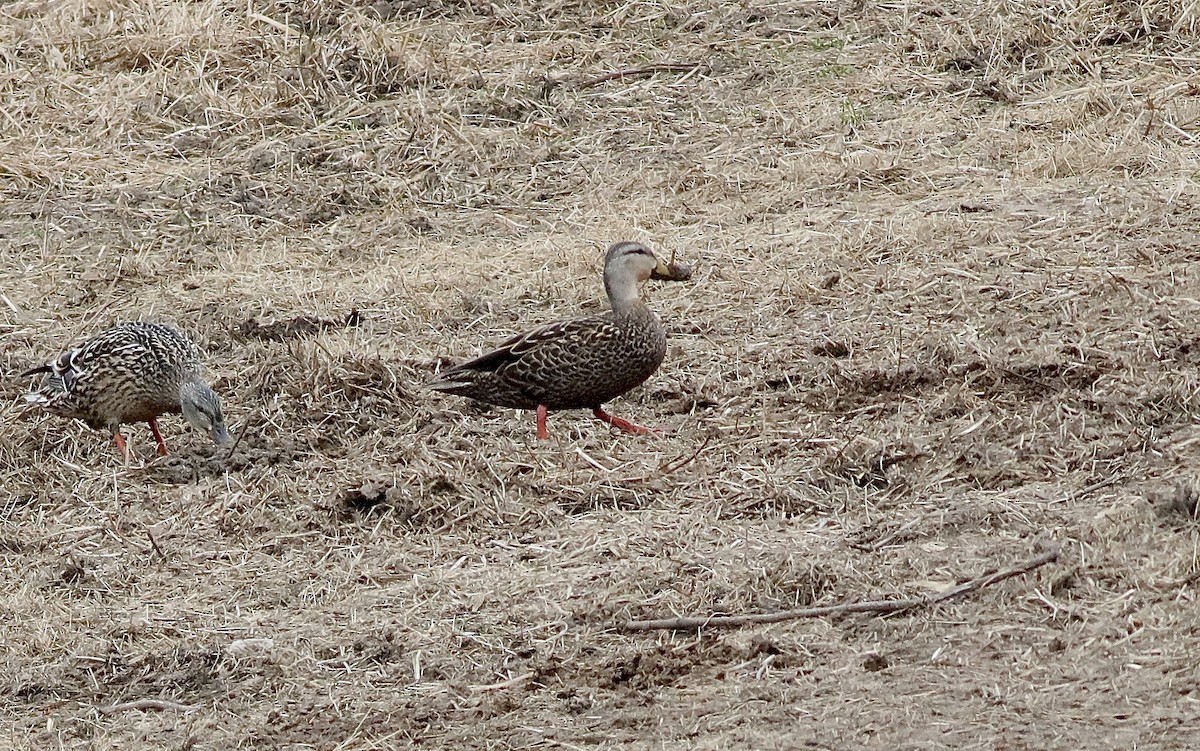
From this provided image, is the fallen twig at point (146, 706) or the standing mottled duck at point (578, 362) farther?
the standing mottled duck at point (578, 362)

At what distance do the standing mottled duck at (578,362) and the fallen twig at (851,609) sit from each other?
1781 mm

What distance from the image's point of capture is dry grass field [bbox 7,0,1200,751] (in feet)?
16.7

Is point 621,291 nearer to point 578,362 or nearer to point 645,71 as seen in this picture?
point 578,362

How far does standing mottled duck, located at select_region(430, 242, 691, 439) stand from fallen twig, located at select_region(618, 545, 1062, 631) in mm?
1781

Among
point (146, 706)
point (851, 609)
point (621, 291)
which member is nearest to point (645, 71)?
point (621, 291)

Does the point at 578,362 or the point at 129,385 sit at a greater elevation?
the point at 578,362

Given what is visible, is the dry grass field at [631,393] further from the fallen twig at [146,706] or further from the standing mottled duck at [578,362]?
the standing mottled duck at [578,362]

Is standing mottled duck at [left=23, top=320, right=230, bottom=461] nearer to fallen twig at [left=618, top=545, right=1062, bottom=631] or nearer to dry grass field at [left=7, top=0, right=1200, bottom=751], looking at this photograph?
dry grass field at [left=7, top=0, right=1200, bottom=751]

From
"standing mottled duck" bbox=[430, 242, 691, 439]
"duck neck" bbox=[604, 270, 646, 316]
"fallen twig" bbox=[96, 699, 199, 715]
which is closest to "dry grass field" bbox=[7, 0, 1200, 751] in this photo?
"fallen twig" bbox=[96, 699, 199, 715]

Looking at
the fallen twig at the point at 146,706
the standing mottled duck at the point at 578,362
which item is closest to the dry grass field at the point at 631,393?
the fallen twig at the point at 146,706

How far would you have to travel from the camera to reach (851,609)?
17.0 ft

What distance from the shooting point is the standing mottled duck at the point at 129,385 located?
752cm

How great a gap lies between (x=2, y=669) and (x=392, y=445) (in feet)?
6.23

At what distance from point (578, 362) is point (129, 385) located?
203 cm
